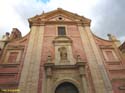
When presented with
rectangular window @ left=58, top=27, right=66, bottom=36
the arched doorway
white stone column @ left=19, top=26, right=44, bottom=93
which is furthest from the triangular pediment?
the arched doorway

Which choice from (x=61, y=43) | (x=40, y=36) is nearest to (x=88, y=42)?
(x=61, y=43)

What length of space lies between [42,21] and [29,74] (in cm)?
632

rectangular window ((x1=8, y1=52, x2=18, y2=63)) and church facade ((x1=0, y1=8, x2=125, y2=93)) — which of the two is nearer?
church facade ((x1=0, y1=8, x2=125, y2=93))

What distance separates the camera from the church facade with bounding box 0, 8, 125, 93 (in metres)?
10.2

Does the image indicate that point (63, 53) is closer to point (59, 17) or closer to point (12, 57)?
point (12, 57)

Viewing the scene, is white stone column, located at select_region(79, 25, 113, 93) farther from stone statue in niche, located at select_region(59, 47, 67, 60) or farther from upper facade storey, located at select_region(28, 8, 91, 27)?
stone statue in niche, located at select_region(59, 47, 67, 60)

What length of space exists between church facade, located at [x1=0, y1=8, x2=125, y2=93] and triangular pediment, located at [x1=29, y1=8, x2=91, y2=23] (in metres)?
0.19

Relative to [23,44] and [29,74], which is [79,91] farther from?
[23,44]

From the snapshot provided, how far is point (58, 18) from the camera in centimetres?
1564

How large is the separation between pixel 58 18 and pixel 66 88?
26.7 ft

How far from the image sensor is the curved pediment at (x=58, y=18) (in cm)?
1489

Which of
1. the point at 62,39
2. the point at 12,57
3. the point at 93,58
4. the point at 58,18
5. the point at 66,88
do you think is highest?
the point at 58,18

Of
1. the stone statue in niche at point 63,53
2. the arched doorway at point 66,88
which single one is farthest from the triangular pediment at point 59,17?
the arched doorway at point 66,88

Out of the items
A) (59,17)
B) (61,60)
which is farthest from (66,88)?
(59,17)
